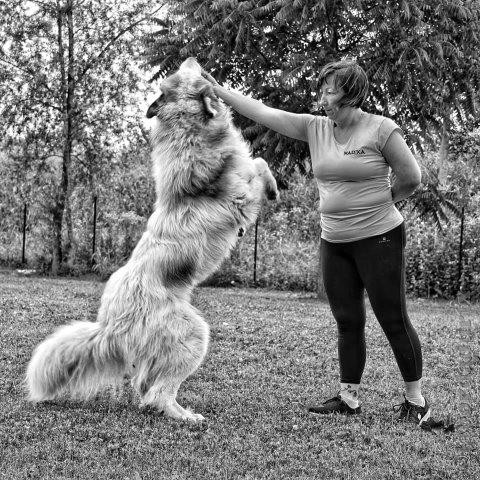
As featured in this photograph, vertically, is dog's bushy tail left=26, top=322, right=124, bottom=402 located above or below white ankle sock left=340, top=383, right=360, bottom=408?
above

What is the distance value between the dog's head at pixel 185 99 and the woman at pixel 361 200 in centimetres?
53

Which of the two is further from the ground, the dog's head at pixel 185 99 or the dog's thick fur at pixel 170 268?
the dog's head at pixel 185 99

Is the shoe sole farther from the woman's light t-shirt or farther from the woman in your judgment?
the woman's light t-shirt

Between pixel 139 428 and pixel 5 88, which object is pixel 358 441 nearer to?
pixel 139 428

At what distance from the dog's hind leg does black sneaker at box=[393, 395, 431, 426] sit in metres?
1.33

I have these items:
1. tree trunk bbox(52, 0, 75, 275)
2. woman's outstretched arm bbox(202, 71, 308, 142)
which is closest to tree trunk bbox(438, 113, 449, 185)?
woman's outstretched arm bbox(202, 71, 308, 142)

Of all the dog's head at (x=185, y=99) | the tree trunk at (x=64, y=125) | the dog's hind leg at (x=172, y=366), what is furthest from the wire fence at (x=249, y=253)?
the dog's hind leg at (x=172, y=366)

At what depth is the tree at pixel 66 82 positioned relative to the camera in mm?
15273

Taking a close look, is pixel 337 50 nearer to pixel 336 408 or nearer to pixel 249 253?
pixel 249 253

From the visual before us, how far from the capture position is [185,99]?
4.43 meters

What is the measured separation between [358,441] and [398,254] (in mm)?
1158

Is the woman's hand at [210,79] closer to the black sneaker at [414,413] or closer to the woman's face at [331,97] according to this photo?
the woman's face at [331,97]

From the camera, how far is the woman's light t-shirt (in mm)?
3830

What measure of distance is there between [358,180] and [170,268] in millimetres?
1339
